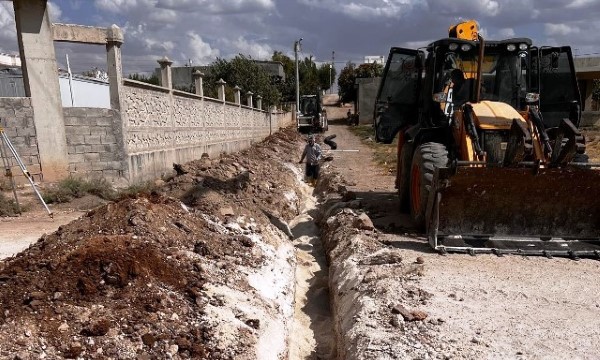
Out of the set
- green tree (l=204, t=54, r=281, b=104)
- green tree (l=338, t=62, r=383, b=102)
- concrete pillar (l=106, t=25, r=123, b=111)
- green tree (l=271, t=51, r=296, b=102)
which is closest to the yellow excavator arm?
concrete pillar (l=106, t=25, r=123, b=111)

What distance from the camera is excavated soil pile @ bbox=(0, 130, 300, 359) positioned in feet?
11.3

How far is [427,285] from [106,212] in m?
3.75

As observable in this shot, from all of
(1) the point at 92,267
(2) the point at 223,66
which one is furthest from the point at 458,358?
(2) the point at 223,66

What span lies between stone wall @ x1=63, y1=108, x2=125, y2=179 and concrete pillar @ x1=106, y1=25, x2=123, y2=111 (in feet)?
1.08

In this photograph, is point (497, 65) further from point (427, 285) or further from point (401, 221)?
point (427, 285)

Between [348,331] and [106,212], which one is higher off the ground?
[106,212]

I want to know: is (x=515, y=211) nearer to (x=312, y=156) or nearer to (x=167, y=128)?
(x=312, y=156)

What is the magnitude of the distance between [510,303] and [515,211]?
201cm

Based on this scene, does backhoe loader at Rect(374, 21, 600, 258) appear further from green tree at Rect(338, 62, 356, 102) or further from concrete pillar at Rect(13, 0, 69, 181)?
green tree at Rect(338, 62, 356, 102)

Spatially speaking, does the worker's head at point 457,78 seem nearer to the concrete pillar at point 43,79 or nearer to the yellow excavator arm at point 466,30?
the yellow excavator arm at point 466,30

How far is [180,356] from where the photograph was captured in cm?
359

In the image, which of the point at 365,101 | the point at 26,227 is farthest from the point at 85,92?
the point at 365,101

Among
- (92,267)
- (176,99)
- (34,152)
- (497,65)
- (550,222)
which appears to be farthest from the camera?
(176,99)

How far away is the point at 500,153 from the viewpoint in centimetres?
636
